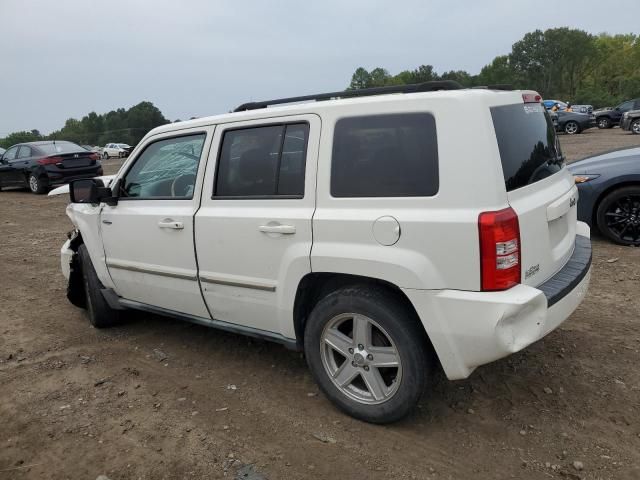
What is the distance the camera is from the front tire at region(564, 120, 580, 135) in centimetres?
2677

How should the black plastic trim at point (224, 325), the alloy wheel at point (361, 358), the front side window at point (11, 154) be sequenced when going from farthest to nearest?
the front side window at point (11, 154) < the black plastic trim at point (224, 325) < the alloy wheel at point (361, 358)

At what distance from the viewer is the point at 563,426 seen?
296 centimetres

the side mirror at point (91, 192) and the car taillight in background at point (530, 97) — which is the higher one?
the car taillight in background at point (530, 97)

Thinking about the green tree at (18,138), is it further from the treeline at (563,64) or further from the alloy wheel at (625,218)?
the alloy wheel at (625,218)

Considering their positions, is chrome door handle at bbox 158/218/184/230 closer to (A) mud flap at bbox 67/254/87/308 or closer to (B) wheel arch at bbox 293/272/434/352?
(B) wheel arch at bbox 293/272/434/352

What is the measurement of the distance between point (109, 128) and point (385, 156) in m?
94.1

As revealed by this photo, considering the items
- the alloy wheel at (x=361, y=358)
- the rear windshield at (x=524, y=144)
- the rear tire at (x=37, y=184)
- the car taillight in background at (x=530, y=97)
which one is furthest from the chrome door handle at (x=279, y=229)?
the rear tire at (x=37, y=184)

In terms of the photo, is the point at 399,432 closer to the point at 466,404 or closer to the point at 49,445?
the point at 466,404

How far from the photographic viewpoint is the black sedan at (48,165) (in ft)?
48.2

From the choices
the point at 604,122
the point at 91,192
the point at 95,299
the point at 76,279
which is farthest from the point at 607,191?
the point at 604,122

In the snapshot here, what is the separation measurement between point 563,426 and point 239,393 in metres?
1.96

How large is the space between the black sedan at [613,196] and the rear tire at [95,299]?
17.1 ft

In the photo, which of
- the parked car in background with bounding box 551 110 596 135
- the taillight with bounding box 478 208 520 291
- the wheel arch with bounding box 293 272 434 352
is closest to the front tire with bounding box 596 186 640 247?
the taillight with bounding box 478 208 520 291

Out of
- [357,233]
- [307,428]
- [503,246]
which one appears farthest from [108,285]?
[503,246]
